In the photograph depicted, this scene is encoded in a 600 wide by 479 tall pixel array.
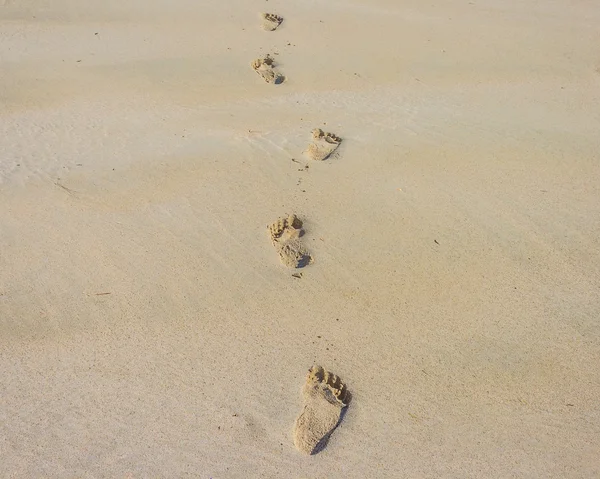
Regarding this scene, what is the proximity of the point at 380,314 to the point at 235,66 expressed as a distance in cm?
397

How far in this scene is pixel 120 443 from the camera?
2975mm

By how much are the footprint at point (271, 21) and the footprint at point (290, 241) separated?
389cm

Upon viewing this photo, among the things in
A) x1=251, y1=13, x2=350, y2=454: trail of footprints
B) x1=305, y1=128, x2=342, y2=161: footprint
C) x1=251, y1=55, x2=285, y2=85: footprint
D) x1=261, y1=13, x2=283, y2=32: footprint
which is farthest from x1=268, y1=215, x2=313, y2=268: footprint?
x1=261, y1=13, x2=283, y2=32: footprint

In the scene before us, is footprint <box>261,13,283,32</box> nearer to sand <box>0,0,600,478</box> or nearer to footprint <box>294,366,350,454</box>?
sand <box>0,0,600,478</box>

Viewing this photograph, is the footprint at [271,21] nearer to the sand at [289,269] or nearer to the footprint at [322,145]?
the sand at [289,269]

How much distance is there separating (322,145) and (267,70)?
1.74m

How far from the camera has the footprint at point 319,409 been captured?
118 inches

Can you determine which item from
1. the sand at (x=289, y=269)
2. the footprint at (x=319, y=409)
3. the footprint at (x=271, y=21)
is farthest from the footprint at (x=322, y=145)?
the footprint at (x=271, y=21)

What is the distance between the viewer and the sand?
305cm

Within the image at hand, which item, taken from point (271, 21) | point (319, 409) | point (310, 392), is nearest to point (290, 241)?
point (310, 392)

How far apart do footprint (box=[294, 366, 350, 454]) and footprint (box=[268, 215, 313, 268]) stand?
0.93 meters

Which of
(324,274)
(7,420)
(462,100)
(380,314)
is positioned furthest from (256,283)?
(462,100)

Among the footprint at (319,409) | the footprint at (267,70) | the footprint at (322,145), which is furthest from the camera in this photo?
the footprint at (267,70)

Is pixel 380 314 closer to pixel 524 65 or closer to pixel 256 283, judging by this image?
pixel 256 283
